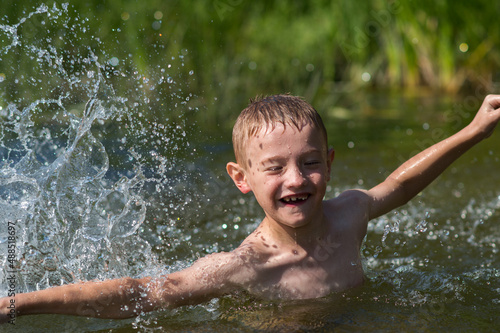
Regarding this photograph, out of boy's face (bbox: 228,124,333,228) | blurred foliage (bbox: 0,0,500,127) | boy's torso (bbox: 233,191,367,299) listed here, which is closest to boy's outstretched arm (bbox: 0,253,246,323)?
boy's torso (bbox: 233,191,367,299)

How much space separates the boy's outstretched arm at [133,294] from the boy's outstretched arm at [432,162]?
0.79 m

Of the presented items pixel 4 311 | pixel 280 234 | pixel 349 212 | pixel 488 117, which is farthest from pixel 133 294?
pixel 488 117

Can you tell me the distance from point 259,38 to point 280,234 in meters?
5.38

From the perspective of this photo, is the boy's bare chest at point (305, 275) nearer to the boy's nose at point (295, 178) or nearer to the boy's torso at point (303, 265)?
the boy's torso at point (303, 265)

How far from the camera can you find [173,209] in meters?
4.20

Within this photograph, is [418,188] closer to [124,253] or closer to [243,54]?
[124,253]

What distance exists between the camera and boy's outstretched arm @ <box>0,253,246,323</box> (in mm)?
2162

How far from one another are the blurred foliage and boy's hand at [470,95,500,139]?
2.89 metres

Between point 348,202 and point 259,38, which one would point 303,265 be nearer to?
point 348,202

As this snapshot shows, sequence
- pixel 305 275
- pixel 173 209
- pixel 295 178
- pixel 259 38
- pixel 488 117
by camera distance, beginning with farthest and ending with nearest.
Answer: pixel 259 38 → pixel 173 209 → pixel 488 117 → pixel 305 275 → pixel 295 178

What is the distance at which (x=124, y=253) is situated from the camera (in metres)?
3.00

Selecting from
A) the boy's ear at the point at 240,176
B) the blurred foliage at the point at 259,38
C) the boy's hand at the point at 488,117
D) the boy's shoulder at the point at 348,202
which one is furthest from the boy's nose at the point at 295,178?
the blurred foliage at the point at 259,38

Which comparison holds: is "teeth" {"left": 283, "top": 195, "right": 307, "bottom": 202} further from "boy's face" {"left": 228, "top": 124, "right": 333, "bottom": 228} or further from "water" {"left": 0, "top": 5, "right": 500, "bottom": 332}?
"water" {"left": 0, "top": 5, "right": 500, "bottom": 332}

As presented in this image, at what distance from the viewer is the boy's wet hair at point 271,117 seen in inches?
100.0
